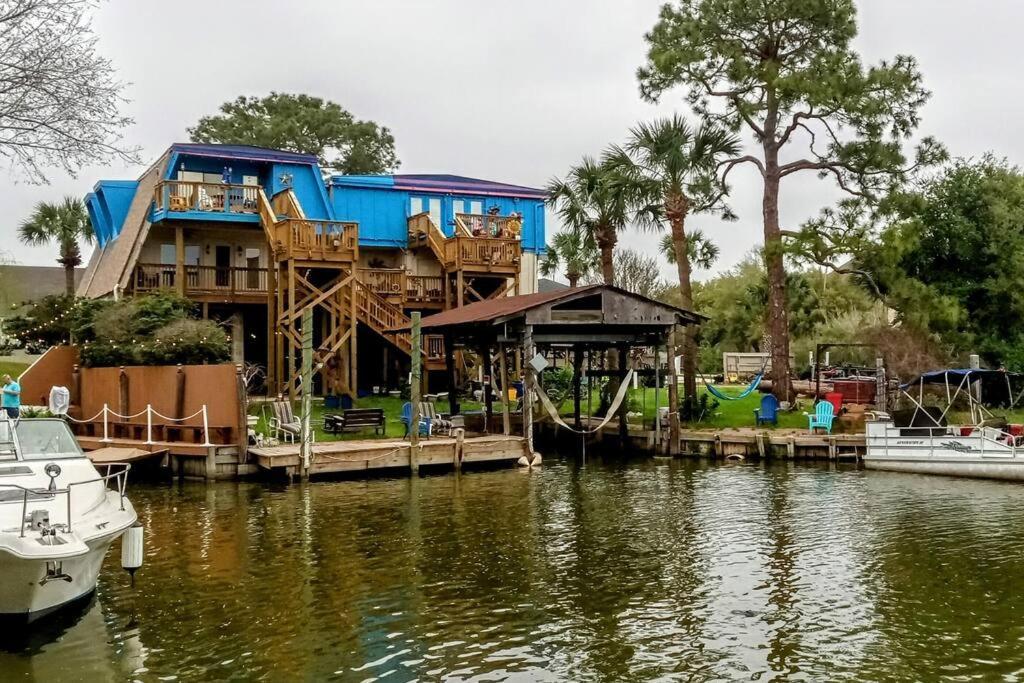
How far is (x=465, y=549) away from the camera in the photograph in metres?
15.1

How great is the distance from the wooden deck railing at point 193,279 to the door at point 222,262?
52cm

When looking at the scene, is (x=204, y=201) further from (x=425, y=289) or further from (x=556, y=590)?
(x=556, y=590)

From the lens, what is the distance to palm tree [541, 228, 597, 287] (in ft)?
109

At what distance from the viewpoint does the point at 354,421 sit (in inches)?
989

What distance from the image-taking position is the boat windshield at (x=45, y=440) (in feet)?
42.2

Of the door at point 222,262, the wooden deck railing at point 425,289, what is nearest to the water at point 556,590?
the door at point 222,262

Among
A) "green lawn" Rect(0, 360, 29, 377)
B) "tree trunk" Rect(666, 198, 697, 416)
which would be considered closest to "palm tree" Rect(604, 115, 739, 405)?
"tree trunk" Rect(666, 198, 697, 416)

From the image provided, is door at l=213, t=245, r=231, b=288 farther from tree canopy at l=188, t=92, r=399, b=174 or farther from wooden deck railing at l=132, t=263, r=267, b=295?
tree canopy at l=188, t=92, r=399, b=174

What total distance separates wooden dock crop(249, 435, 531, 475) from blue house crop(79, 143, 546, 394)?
8.36m

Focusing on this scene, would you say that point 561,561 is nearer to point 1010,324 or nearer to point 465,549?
point 465,549

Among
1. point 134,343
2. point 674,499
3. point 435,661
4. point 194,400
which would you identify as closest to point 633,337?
point 674,499

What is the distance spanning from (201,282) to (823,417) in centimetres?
2153

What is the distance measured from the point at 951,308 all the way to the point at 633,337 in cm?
1075

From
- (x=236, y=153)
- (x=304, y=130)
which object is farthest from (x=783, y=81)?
(x=304, y=130)
